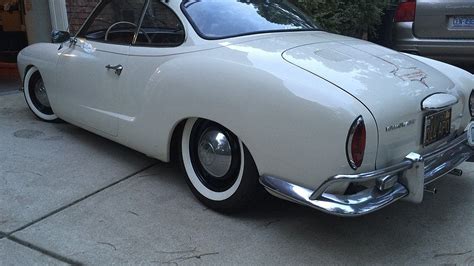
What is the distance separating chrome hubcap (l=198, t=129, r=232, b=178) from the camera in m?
3.26

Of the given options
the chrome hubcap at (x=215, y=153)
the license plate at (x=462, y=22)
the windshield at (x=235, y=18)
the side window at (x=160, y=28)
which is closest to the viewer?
the chrome hubcap at (x=215, y=153)

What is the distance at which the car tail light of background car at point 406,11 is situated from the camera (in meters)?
6.62

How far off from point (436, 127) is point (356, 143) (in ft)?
2.52

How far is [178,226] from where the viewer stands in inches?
127

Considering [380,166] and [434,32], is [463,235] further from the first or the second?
[434,32]

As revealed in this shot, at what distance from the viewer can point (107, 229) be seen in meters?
3.16

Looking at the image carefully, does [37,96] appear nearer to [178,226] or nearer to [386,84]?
[178,226]

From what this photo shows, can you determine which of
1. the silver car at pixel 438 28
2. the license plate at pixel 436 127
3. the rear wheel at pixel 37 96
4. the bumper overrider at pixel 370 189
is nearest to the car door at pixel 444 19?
the silver car at pixel 438 28

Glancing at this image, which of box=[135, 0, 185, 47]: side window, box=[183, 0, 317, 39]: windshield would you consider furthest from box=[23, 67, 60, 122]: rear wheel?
box=[183, 0, 317, 39]: windshield

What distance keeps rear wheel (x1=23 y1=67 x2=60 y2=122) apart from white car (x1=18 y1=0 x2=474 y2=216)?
3.30ft

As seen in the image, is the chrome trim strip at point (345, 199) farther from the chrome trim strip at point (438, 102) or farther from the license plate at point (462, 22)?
the license plate at point (462, 22)

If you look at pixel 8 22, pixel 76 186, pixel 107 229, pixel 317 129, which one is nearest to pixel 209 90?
pixel 317 129

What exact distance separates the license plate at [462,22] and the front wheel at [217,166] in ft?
14.2

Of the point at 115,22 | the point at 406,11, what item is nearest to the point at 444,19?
the point at 406,11
